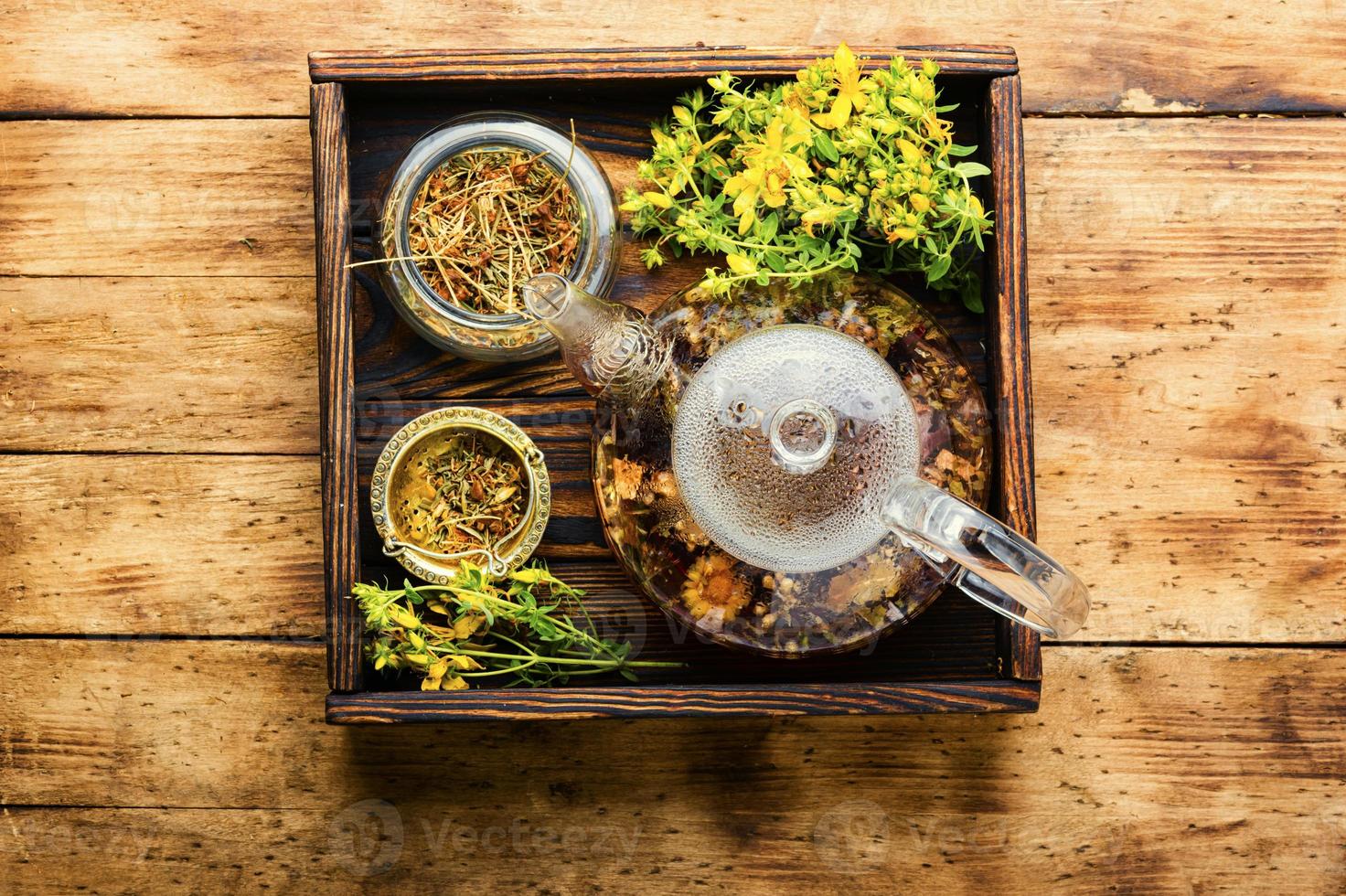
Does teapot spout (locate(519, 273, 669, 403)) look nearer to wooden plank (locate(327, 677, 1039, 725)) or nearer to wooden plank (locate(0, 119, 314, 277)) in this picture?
wooden plank (locate(327, 677, 1039, 725))

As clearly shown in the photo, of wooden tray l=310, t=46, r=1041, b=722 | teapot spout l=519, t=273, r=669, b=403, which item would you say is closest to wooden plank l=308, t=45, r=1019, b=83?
wooden tray l=310, t=46, r=1041, b=722

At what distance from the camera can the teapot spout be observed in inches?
28.3

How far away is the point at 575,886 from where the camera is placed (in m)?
1.04

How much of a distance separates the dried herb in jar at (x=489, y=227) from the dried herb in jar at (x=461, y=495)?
0.42ft

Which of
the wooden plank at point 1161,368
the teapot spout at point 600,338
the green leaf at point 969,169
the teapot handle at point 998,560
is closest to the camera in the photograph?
the teapot handle at point 998,560

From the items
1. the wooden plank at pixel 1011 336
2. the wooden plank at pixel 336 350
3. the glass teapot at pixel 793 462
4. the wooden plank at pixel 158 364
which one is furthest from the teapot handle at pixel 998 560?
the wooden plank at pixel 158 364

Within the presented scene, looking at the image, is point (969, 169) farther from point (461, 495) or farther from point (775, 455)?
point (461, 495)

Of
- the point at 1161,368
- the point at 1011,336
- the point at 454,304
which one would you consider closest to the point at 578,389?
the point at 454,304

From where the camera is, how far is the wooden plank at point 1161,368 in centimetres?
102

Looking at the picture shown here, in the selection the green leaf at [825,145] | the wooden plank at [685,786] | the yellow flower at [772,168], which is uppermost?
the green leaf at [825,145]

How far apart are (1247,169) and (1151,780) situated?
2.06 feet

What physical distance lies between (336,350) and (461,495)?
0.17m

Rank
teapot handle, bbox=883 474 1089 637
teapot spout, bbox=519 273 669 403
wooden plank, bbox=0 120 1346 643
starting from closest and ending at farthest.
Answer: teapot handle, bbox=883 474 1089 637 < teapot spout, bbox=519 273 669 403 < wooden plank, bbox=0 120 1346 643

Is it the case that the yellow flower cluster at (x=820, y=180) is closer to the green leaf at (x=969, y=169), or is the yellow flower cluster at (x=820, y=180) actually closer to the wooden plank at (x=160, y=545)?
the green leaf at (x=969, y=169)
